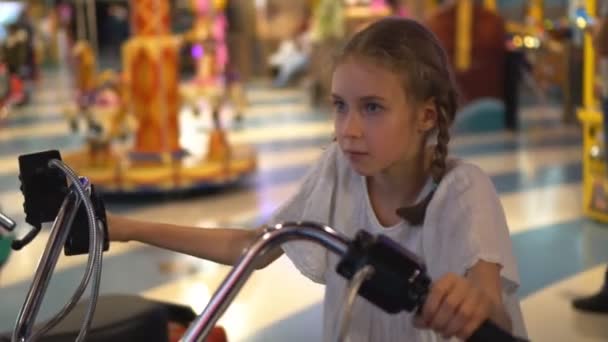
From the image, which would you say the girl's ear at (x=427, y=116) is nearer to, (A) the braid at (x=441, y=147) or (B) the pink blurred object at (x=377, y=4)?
(A) the braid at (x=441, y=147)

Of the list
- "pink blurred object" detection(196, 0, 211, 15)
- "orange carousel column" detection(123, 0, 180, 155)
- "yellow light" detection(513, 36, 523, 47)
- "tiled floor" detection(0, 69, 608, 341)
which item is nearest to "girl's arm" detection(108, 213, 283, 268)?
"tiled floor" detection(0, 69, 608, 341)

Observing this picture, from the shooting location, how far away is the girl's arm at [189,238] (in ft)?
4.44

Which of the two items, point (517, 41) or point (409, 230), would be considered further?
point (517, 41)

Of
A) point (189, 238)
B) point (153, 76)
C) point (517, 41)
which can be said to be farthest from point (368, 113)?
point (517, 41)

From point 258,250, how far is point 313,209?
68 centimetres

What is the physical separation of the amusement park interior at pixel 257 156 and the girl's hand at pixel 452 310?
0.68 ft

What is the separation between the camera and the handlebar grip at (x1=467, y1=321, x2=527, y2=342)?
32.1 inches

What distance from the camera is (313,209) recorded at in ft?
4.99

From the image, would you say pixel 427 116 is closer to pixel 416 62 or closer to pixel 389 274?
pixel 416 62

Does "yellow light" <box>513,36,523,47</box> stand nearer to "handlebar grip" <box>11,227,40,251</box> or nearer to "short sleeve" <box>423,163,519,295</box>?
"short sleeve" <box>423,163,519,295</box>

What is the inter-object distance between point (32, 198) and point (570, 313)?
2.41m

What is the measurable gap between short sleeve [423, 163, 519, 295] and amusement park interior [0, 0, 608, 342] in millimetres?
188

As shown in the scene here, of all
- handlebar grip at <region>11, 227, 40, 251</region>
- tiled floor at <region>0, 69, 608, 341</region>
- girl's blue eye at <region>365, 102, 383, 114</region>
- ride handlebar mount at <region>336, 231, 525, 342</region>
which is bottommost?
tiled floor at <region>0, 69, 608, 341</region>

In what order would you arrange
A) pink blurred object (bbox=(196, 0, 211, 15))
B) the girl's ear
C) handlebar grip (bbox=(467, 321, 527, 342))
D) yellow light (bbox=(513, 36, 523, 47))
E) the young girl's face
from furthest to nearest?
pink blurred object (bbox=(196, 0, 211, 15)), yellow light (bbox=(513, 36, 523, 47)), the girl's ear, the young girl's face, handlebar grip (bbox=(467, 321, 527, 342))
